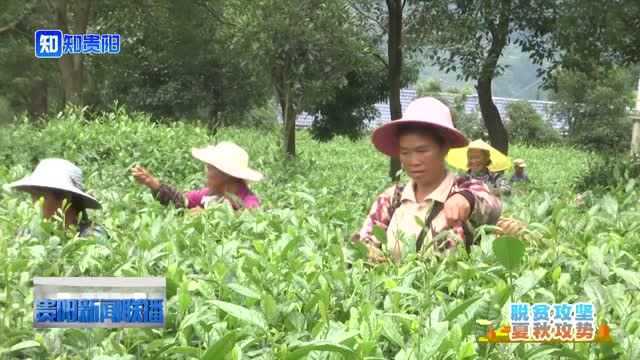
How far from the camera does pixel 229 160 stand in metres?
3.78

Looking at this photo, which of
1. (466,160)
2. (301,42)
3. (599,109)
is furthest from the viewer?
(599,109)

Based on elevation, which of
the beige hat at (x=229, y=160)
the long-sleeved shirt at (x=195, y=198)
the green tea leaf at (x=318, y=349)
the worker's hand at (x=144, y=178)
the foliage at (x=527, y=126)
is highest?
the foliage at (x=527, y=126)

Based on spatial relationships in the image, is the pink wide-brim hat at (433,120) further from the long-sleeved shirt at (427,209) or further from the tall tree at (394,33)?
the tall tree at (394,33)

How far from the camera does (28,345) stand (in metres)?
1.32

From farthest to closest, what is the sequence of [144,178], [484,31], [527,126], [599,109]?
[527,126]
[599,109]
[484,31]
[144,178]

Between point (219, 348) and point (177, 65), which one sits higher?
point (177, 65)

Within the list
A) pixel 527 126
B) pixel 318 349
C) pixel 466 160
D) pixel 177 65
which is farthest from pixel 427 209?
pixel 527 126

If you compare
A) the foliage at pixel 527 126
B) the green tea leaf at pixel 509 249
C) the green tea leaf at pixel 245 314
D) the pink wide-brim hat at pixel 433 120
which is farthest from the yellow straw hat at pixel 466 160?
the foliage at pixel 527 126

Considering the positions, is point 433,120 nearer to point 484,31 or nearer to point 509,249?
point 509,249

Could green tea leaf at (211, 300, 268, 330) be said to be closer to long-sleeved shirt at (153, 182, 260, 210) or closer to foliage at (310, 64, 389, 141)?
long-sleeved shirt at (153, 182, 260, 210)

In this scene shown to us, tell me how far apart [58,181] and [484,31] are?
7225mm

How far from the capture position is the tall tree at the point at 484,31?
9109mm

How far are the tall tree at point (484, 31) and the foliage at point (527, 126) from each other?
20.2 meters

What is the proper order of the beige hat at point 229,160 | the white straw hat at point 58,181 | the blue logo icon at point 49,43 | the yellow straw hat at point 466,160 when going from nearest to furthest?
1. the white straw hat at point 58,181
2. the beige hat at point 229,160
3. the yellow straw hat at point 466,160
4. the blue logo icon at point 49,43
